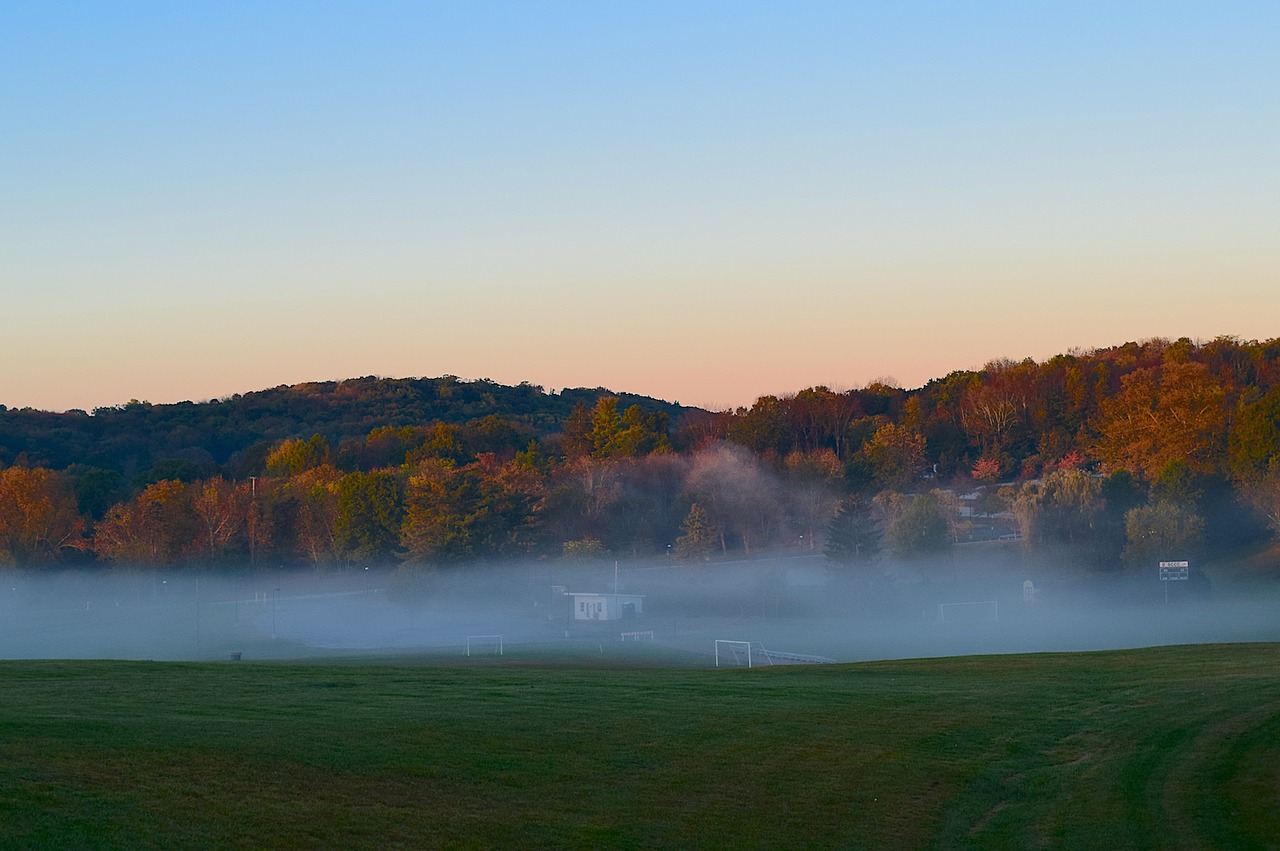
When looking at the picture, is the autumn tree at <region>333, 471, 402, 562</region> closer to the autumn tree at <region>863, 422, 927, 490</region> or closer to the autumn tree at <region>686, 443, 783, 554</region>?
the autumn tree at <region>686, 443, 783, 554</region>

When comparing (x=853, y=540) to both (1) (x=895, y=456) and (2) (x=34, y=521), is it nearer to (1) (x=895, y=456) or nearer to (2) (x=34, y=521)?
(1) (x=895, y=456)

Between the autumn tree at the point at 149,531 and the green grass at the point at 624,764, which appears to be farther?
the autumn tree at the point at 149,531

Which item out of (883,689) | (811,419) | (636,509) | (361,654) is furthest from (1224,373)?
(883,689)

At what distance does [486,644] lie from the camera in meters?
80.2

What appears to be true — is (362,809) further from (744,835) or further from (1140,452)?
(1140,452)

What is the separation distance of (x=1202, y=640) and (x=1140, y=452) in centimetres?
5662

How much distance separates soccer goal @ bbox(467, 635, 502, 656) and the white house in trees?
12.6 m

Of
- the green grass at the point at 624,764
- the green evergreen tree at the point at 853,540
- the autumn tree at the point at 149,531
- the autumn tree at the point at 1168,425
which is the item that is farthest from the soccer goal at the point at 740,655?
the autumn tree at the point at 149,531

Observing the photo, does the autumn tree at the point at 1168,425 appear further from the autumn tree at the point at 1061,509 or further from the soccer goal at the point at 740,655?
the soccer goal at the point at 740,655

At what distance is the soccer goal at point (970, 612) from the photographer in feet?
308

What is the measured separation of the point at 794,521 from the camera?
13450 centimetres

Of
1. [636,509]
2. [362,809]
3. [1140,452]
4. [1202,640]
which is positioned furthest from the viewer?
[636,509]


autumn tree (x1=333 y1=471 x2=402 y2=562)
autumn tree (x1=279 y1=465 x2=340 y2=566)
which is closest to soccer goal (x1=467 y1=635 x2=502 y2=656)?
autumn tree (x1=333 y1=471 x2=402 y2=562)

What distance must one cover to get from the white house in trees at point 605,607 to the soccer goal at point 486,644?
1264 cm
